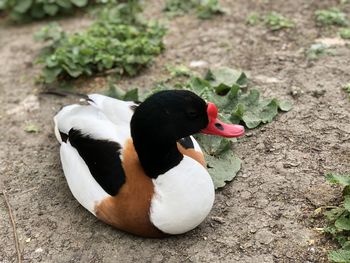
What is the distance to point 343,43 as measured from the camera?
187 inches

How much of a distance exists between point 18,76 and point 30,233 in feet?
6.81

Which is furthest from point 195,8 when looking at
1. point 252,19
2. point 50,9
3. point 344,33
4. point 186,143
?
point 186,143

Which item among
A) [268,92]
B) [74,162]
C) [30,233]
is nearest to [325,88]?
[268,92]

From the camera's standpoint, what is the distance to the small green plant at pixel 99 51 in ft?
15.5

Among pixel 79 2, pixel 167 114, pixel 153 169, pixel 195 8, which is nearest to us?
pixel 167 114

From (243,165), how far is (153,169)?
819 mm

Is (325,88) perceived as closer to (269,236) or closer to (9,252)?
(269,236)

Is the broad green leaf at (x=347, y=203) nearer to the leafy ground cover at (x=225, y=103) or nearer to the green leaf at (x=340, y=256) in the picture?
the green leaf at (x=340, y=256)

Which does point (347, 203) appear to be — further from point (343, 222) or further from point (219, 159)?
point (219, 159)

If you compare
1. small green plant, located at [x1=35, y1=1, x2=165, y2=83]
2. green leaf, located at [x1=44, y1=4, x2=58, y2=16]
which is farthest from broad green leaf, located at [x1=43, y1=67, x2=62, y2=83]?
green leaf, located at [x1=44, y1=4, x2=58, y2=16]

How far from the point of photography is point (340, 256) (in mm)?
2738

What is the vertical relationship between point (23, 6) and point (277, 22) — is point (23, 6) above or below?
below

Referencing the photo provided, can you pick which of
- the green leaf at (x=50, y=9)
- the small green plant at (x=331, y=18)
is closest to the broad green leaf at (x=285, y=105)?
the small green plant at (x=331, y=18)

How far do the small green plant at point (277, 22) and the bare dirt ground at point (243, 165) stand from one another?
73 millimetres
